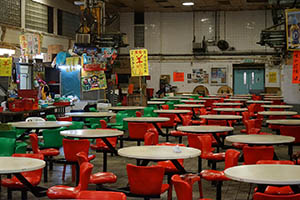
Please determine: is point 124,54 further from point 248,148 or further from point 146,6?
point 248,148

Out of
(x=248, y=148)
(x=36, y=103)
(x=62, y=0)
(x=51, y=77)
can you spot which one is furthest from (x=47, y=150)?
(x=62, y=0)

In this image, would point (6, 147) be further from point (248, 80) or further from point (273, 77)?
point (248, 80)

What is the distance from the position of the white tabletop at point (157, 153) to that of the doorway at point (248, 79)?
858 inches

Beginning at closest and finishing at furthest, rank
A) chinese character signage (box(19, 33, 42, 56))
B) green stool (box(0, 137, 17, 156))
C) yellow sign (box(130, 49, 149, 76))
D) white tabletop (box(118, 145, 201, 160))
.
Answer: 1. white tabletop (box(118, 145, 201, 160))
2. green stool (box(0, 137, 17, 156))
3. yellow sign (box(130, 49, 149, 76))
4. chinese character signage (box(19, 33, 42, 56))

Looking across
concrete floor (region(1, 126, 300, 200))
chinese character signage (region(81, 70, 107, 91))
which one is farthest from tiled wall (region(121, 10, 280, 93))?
concrete floor (region(1, 126, 300, 200))

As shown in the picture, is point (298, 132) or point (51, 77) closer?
point (298, 132)

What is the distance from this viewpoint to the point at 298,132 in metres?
8.81

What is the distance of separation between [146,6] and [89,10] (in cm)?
1366

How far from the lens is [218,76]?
88.9 feet

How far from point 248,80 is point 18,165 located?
77.7 feet

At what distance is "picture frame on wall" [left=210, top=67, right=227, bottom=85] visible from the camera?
2703cm

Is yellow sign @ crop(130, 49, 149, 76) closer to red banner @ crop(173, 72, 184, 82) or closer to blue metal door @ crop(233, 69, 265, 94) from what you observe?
red banner @ crop(173, 72, 184, 82)

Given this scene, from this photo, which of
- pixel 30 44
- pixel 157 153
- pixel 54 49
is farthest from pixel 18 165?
pixel 54 49

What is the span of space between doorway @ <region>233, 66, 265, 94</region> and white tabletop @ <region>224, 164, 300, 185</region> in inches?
894
